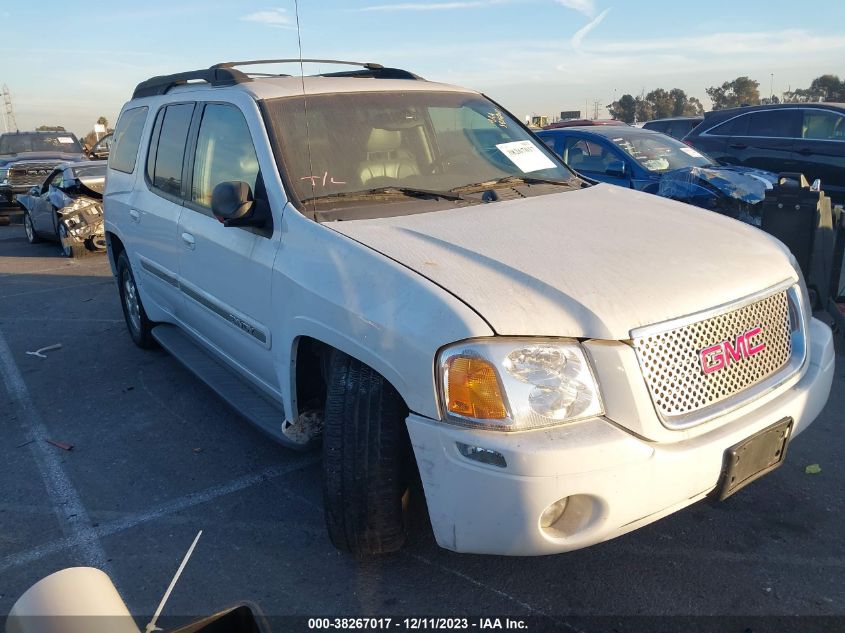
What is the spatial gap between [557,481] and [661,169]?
6.83m

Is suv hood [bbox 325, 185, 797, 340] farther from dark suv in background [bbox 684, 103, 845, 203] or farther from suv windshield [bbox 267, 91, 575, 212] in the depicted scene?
dark suv in background [bbox 684, 103, 845, 203]

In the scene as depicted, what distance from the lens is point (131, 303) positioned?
5879 mm

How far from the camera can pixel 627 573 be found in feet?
9.29

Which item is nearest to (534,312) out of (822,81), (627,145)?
(627,145)

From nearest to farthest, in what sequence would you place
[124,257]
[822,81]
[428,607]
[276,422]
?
[428,607] → [276,422] → [124,257] → [822,81]

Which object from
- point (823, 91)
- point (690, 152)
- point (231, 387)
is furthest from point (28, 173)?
point (823, 91)

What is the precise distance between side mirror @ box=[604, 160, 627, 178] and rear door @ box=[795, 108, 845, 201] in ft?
12.9

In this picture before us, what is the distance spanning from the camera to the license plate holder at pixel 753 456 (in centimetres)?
246

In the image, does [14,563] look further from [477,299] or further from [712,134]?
[712,134]

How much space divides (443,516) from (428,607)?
526 mm

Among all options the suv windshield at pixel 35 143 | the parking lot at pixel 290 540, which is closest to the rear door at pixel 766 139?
the parking lot at pixel 290 540

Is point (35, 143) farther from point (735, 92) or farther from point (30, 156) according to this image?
point (735, 92)

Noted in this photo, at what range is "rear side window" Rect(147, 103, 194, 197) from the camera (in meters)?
4.39

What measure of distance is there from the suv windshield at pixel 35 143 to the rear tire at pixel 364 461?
62.7 ft
